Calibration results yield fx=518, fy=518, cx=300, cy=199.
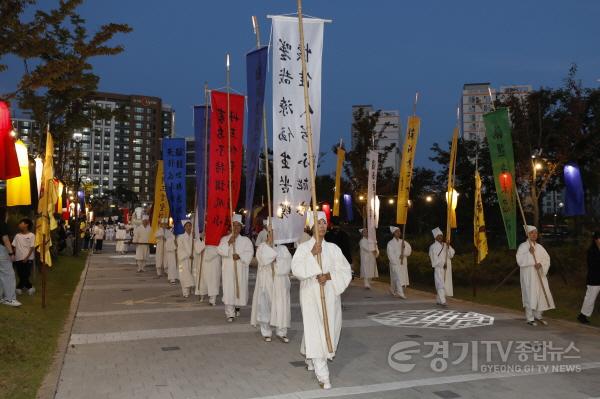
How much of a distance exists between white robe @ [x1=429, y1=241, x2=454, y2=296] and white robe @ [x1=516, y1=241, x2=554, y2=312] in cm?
248

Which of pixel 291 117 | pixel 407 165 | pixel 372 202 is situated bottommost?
pixel 372 202

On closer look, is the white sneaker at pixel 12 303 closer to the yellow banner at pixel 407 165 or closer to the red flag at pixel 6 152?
the red flag at pixel 6 152

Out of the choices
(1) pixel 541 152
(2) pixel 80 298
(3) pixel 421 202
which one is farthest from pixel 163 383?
(3) pixel 421 202

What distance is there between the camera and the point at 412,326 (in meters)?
9.20

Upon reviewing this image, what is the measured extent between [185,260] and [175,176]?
3393 millimetres

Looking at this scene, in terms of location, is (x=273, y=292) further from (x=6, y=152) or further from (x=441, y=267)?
(x=441, y=267)

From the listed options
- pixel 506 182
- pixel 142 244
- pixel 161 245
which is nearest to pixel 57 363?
pixel 506 182

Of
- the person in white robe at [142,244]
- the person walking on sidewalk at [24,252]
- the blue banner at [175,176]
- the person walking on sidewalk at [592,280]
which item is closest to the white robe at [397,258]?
the person walking on sidewalk at [592,280]

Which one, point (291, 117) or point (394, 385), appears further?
point (291, 117)

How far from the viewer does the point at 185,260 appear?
1322cm

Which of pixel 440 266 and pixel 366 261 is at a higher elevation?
pixel 440 266

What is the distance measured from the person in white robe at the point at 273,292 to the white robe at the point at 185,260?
4651mm

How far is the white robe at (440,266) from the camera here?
11922mm

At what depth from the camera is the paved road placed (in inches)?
216
